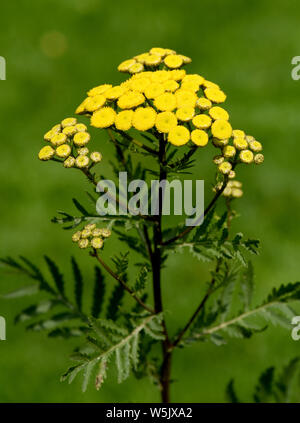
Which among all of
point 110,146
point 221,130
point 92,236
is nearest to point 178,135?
point 221,130

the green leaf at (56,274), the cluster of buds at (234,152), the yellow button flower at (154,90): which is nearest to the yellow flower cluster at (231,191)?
the cluster of buds at (234,152)

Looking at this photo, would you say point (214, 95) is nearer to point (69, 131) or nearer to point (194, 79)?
point (194, 79)

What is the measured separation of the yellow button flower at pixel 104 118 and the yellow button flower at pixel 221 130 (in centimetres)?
34

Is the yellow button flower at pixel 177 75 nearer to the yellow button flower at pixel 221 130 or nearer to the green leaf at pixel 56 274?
the yellow button flower at pixel 221 130

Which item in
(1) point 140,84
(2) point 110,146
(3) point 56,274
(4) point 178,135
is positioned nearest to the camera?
(4) point 178,135

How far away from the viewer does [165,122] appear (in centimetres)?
163

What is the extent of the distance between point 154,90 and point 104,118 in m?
0.19

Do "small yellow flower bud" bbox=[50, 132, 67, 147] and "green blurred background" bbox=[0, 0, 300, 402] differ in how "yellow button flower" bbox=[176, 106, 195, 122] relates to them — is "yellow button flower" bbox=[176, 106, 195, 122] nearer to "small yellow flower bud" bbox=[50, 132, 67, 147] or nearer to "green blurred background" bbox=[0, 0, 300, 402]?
"small yellow flower bud" bbox=[50, 132, 67, 147]

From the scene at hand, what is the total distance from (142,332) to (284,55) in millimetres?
3909

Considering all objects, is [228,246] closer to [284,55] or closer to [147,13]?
[284,55]

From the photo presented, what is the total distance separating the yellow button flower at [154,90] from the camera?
1678mm

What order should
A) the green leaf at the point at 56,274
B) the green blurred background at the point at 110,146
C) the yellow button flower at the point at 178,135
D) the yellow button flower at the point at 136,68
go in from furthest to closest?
the green blurred background at the point at 110,146
the green leaf at the point at 56,274
the yellow button flower at the point at 136,68
the yellow button flower at the point at 178,135

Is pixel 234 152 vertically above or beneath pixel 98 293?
above
